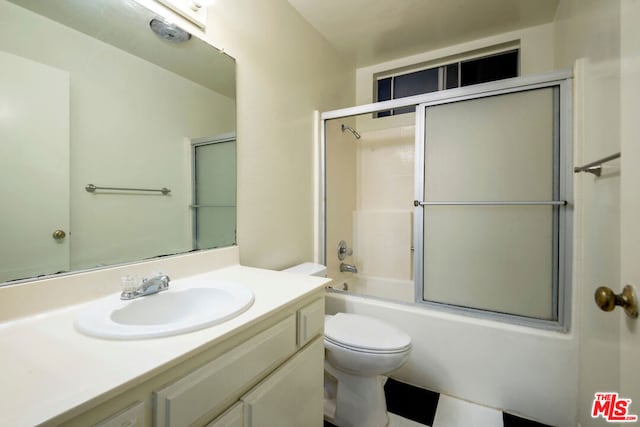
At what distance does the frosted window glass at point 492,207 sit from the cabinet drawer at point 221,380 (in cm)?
121

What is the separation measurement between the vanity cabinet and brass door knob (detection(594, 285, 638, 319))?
0.81m

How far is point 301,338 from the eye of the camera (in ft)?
3.09

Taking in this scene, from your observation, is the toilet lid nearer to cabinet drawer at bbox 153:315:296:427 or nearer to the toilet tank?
the toilet tank

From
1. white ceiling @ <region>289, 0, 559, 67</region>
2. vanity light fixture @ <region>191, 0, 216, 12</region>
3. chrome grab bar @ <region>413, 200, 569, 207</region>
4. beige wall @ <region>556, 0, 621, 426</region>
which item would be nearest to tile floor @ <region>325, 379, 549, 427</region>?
beige wall @ <region>556, 0, 621, 426</region>

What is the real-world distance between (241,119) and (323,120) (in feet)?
2.66

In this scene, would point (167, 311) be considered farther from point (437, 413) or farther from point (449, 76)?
point (449, 76)

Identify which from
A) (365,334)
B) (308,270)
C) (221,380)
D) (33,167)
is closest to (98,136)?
(33,167)

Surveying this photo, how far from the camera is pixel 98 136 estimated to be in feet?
3.04

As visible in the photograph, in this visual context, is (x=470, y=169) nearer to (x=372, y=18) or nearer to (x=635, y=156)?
(x=635, y=156)

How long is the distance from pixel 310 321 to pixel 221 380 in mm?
387

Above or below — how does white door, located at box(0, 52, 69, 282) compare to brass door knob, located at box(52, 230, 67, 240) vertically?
above

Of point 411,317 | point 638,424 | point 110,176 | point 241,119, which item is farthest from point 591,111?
point 110,176

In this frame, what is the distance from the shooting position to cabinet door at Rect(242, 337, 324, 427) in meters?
0.76

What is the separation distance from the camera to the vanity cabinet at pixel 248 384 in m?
0.54
